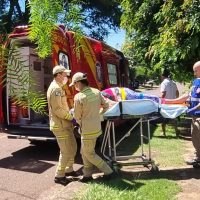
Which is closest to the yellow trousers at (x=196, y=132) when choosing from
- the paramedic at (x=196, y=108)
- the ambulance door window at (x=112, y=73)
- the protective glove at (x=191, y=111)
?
the paramedic at (x=196, y=108)

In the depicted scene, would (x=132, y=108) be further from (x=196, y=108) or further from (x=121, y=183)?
(x=121, y=183)

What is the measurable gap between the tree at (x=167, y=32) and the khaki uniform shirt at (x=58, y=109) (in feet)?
11.0

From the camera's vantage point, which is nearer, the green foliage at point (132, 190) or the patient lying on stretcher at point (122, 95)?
the green foliage at point (132, 190)

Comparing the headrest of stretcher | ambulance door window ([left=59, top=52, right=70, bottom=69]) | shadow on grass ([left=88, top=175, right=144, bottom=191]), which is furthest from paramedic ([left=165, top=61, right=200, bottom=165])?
ambulance door window ([left=59, top=52, right=70, bottom=69])

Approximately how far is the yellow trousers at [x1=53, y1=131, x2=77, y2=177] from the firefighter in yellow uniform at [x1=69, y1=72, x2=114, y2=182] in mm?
340

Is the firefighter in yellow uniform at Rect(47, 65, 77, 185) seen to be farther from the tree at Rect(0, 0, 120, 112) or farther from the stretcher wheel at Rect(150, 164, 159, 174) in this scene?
the tree at Rect(0, 0, 120, 112)

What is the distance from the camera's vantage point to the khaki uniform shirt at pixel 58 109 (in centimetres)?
609

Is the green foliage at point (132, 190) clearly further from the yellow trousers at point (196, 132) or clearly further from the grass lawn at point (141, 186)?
the yellow trousers at point (196, 132)

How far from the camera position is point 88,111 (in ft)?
19.4

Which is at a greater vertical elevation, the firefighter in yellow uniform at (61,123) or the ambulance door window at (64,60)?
the ambulance door window at (64,60)

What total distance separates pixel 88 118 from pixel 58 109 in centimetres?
51

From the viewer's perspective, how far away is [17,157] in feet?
27.0

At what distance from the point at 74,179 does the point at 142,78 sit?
41.1 metres

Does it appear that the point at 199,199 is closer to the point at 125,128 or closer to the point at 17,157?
the point at 17,157
